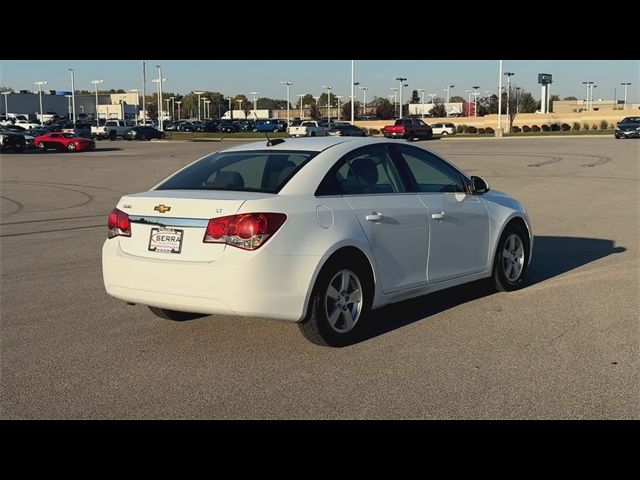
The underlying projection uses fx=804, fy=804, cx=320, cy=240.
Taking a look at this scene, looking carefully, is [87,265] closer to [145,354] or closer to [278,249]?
[145,354]

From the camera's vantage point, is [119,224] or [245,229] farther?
[119,224]

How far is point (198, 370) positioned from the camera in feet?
18.9

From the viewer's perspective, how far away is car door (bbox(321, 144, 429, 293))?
6.60 metres

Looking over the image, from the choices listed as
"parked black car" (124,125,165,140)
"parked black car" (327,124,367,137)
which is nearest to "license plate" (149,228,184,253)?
"parked black car" (327,124,367,137)

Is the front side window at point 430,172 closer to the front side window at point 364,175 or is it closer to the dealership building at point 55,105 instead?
the front side window at point 364,175

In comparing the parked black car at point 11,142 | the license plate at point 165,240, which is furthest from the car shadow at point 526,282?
the parked black car at point 11,142

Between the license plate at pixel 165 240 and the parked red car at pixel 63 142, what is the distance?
47.0m

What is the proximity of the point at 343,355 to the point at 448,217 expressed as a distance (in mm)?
2001

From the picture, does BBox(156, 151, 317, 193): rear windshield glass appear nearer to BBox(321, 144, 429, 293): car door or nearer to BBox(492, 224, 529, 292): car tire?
BBox(321, 144, 429, 293): car door

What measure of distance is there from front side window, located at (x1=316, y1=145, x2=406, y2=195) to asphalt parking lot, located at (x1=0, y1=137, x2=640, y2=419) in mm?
1198

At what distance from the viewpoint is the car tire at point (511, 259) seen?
8.18 metres

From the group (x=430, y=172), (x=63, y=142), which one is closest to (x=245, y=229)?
(x=430, y=172)

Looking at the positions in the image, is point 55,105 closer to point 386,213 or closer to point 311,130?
point 311,130

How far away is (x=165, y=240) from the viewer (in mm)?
6090
